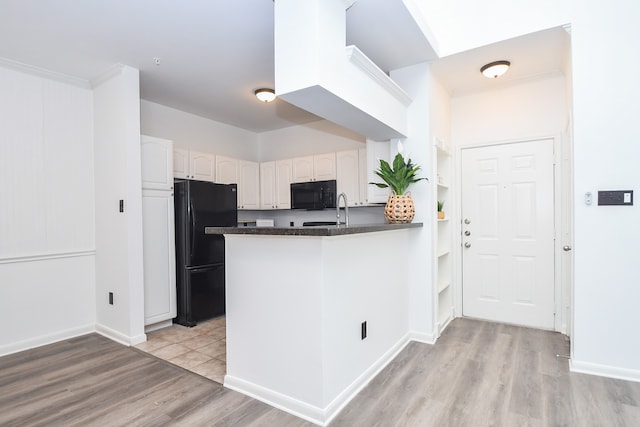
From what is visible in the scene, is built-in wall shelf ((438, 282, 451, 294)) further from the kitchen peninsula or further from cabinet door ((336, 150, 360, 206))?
cabinet door ((336, 150, 360, 206))

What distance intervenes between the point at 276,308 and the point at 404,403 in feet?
3.30

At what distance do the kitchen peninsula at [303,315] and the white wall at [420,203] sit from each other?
30.2 inches

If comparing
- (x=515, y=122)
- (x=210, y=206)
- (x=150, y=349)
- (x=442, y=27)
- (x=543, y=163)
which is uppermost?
(x=442, y=27)

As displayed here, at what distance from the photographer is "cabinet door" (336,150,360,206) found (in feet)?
14.9

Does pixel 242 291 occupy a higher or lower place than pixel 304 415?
higher

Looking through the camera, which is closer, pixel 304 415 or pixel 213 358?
pixel 304 415

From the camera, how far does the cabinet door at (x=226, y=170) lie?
4746 millimetres

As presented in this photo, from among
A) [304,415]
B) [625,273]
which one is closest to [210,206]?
[304,415]

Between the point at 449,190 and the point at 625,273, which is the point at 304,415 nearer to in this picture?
the point at 625,273

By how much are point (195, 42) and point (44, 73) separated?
66.4 inches

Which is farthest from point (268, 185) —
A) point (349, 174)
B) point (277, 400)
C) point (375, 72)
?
point (277, 400)

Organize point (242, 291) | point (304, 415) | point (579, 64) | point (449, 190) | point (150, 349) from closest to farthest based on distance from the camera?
point (304, 415)
point (242, 291)
point (579, 64)
point (150, 349)
point (449, 190)

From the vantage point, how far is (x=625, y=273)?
2.38 m

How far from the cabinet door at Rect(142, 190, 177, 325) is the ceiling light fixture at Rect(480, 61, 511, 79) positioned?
3.51 meters
